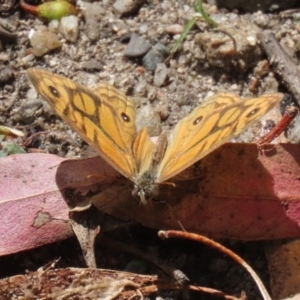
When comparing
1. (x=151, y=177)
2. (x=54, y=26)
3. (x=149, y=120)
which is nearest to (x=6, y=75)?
(x=54, y=26)

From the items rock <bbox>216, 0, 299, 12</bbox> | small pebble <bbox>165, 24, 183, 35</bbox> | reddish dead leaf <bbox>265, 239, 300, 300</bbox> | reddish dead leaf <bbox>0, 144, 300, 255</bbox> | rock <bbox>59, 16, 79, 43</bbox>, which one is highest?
rock <bbox>216, 0, 299, 12</bbox>

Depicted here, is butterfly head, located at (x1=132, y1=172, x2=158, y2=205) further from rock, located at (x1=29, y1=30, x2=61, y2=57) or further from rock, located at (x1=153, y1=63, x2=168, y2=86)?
rock, located at (x1=29, y1=30, x2=61, y2=57)

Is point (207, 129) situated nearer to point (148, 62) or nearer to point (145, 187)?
point (145, 187)

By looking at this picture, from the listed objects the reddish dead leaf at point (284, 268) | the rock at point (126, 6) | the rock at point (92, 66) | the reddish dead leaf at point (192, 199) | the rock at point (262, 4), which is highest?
the rock at point (262, 4)

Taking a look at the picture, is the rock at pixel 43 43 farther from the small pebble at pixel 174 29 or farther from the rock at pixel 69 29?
the small pebble at pixel 174 29

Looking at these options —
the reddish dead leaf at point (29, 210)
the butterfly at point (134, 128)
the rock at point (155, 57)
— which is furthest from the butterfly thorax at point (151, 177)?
the rock at point (155, 57)

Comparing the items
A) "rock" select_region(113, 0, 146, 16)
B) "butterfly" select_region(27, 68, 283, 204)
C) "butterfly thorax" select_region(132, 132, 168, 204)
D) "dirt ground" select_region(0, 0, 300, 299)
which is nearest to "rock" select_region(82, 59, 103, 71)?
"dirt ground" select_region(0, 0, 300, 299)

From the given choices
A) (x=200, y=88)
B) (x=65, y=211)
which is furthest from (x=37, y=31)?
(x=65, y=211)
